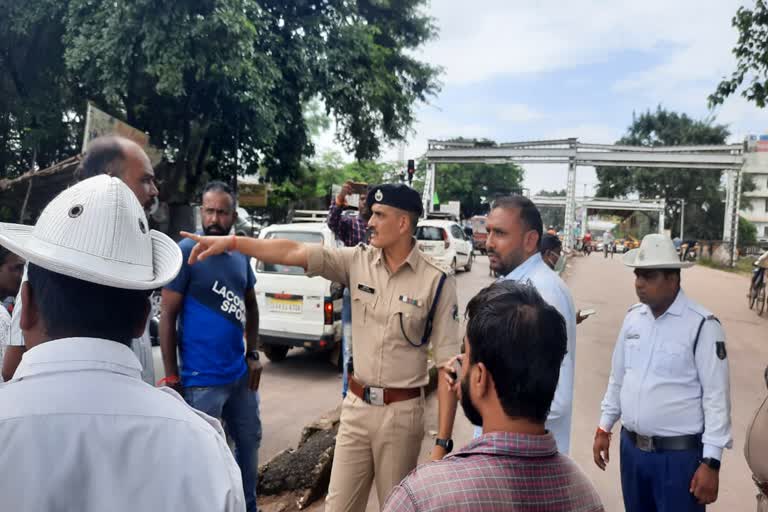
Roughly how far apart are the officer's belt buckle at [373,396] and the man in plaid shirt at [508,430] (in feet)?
4.17

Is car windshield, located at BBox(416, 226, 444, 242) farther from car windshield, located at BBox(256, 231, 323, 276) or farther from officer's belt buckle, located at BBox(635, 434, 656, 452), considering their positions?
officer's belt buckle, located at BBox(635, 434, 656, 452)

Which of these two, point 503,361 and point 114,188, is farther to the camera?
point 503,361

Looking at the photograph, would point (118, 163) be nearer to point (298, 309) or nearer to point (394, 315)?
point (394, 315)

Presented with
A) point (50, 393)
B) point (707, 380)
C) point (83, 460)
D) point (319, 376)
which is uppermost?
point (50, 393)

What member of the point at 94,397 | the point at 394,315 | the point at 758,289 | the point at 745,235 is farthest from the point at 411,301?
the point at 745,235

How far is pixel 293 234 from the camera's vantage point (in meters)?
7.72

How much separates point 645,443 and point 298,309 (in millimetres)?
4998

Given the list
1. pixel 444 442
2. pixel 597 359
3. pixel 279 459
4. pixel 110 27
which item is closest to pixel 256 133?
pixel 110 27

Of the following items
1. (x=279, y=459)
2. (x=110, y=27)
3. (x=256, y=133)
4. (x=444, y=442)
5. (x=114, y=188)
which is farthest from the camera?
(x=256, y=133)

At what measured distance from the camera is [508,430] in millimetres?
1324

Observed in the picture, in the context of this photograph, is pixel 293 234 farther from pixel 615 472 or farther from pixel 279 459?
pixel 615 472

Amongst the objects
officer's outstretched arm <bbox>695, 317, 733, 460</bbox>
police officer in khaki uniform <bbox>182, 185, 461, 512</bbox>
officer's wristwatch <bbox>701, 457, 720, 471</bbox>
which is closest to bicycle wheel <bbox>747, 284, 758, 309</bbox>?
officer's outstretched arm <bbox>695, 317, 733, 460</bbox>

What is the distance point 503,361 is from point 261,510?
111 inches

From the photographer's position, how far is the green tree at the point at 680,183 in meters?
43.7
